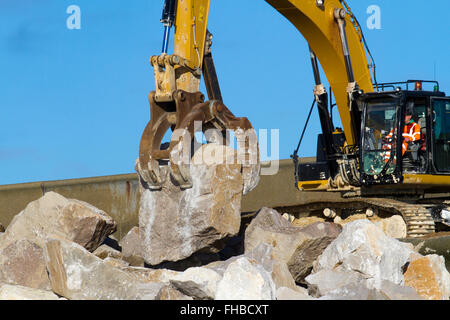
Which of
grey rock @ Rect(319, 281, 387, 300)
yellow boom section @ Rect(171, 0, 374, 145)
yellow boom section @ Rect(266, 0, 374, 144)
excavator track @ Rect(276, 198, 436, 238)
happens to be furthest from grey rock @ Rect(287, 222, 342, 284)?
yellow boom section @ Rect(266, 0, 374, 144)

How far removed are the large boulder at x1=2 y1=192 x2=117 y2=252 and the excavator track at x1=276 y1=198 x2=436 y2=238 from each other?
8.87ft

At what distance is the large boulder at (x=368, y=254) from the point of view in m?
5.93

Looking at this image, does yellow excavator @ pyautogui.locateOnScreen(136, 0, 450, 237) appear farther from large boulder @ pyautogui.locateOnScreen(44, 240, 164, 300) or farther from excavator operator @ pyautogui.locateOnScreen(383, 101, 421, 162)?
large boulder @ pyautogui.locateOnScreen(44, 240, 164, 300)

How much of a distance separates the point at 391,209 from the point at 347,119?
1.50 metres

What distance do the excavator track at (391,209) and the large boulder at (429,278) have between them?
7.00ft

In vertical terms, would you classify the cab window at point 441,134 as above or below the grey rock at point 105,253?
above

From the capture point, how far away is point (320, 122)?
1012 centimetres

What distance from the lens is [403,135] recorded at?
9047 mm

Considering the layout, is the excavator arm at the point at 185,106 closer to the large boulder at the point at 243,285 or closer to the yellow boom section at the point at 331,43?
the yellow boom section at the point at 331,43

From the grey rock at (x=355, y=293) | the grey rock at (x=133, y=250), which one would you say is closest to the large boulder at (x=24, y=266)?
the grey rock at (x=133, y=250)

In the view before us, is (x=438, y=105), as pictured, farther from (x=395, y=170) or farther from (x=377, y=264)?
(x=377, y=264)

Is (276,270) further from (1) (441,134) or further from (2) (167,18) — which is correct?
(1) (441,134)

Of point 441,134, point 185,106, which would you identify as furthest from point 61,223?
point 441,134
